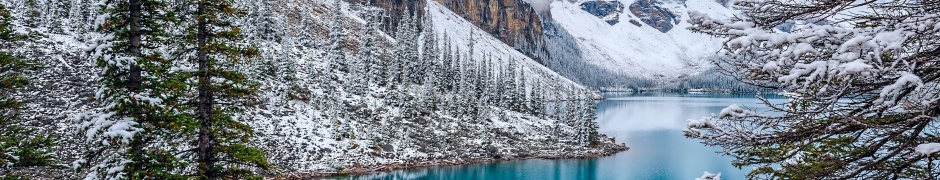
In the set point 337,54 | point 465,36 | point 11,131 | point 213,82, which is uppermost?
point 465,36

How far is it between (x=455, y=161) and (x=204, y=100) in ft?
123

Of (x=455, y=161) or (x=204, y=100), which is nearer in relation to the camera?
(x=204, y=100)

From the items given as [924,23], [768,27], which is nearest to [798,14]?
[768,27]

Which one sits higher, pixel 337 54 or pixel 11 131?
pixel 337 54

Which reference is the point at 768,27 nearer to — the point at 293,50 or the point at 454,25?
the point at 293,50

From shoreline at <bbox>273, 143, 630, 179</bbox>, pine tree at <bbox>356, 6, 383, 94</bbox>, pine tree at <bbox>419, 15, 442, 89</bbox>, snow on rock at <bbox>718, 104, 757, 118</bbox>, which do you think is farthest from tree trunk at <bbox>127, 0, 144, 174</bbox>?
pine tree at <bbox>419, 15, 442, 89</bbox>

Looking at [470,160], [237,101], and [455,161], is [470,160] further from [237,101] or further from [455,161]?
[237,101]

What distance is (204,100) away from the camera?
1199 centimetres

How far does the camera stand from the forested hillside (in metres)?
11.0

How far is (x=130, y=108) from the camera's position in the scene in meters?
10.8

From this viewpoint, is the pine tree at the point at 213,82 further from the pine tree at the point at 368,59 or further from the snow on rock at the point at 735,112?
the pine tree at the point at 368,59

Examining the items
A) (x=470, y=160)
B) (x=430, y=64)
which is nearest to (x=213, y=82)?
(x=470, y=160)

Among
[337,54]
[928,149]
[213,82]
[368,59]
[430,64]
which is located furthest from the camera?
[430,64]

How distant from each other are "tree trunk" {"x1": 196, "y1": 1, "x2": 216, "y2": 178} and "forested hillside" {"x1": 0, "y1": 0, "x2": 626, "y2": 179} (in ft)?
0.14
